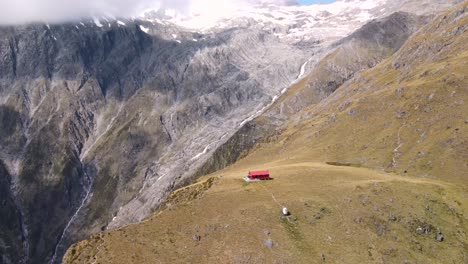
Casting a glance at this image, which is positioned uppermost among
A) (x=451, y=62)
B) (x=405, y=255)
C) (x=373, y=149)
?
(x=451, y=62)

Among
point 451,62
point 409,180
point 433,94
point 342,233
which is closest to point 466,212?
point 409,180

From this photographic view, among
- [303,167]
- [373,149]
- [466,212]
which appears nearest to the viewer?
[466,212]

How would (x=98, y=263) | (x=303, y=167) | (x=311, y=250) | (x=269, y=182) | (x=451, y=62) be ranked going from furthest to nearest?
(x=451, y=62) → (x=303, y=167) → (x=269, y=182) → (x=311, y=250) → (x=98, y=263)

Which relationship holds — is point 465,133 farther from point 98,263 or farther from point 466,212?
point 98,263

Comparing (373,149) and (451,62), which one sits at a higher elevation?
(451,62)

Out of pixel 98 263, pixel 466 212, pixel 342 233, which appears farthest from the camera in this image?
pixel 466 212

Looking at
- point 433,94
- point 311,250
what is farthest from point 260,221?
point 433,94

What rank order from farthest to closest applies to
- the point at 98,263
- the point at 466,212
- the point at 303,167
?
1. the point at 303,167
2. the point at 466,212
3. the point at 98,263

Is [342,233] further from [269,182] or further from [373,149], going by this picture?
[373,149]

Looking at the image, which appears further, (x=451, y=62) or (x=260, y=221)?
(x=451, y=62)
